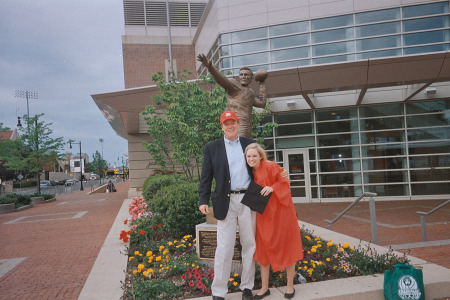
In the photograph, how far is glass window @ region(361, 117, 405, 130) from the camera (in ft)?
51.1

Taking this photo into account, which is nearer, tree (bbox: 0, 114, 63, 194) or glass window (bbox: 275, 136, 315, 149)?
glass window (bbox: 275, 136, 315, 149)

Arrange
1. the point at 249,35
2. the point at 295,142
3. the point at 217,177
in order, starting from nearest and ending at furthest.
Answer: the point at 217,177
the point at 295,142
the point at 249,35

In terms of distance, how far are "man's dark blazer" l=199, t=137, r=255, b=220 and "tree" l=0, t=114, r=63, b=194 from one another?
27.0 m

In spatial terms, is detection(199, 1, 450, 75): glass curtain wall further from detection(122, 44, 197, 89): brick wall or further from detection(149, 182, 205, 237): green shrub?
detection(149, 182, 205, 237): green shrub

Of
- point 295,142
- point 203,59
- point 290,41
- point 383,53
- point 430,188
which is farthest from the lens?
point 295,142

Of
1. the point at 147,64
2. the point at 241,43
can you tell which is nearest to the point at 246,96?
the point at 241,43

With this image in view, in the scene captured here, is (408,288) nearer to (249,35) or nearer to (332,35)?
(332,35)

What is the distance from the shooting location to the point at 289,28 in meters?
16.1

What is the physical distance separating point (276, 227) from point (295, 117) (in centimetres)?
1346

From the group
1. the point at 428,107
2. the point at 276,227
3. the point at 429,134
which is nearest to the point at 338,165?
the point at 429,134

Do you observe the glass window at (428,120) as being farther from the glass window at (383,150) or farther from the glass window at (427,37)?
the glass window at (427,37)

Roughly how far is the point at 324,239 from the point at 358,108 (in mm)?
11105

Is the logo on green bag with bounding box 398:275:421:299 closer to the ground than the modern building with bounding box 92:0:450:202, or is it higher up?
closer to the ground

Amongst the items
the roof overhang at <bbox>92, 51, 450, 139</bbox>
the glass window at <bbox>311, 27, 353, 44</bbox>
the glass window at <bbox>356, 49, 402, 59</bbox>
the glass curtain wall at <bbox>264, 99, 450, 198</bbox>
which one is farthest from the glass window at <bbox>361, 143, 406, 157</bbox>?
the glass window at <bbox>311, 27, 353, 44</bbox>
